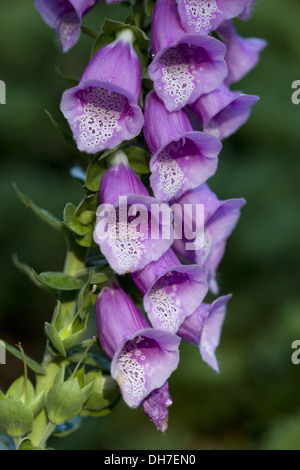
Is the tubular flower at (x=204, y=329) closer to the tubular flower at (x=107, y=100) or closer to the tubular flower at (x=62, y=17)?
the tubular flower at (x=107, y=100)

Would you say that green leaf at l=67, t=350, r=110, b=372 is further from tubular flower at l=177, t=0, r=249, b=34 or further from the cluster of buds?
tubular flower at l=177, t=0, r=249, b=34

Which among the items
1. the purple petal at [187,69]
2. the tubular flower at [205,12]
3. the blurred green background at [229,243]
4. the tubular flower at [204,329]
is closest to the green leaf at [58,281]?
the tubular flower at [204,329]

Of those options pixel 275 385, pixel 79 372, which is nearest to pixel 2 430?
pixel 79 372

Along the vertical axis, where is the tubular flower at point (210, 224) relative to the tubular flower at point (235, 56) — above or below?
below

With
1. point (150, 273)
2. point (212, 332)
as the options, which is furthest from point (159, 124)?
point (212, 332)

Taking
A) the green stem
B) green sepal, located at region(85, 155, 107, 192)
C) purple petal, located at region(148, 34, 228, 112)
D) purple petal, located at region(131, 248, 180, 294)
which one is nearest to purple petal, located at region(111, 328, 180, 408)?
purple petal, located at region(131, 248, 180, 294)

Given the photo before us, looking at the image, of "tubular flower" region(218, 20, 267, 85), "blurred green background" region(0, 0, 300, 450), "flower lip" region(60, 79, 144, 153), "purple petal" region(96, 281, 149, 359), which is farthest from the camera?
"blurred green background" region(0, 0, 300, 450)
